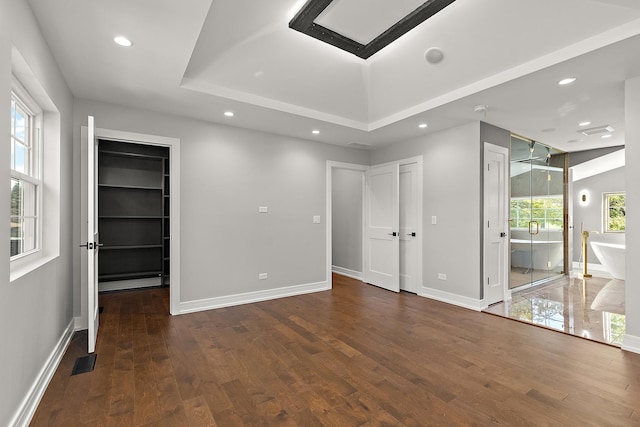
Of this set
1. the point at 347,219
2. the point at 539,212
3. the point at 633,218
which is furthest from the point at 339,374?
the point at 539,212

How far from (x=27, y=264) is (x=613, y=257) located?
325 inches

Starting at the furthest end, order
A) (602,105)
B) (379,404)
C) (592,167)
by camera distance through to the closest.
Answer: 1. (592,167)
2. (602,105)
3. (379,404)

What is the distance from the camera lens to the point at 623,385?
2252 mm

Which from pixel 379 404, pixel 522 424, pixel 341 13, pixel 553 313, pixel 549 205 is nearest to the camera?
pixel 522 424

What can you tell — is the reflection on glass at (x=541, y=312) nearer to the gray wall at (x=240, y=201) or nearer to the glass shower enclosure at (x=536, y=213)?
the glass shower enclosure at (x=536, y=213)

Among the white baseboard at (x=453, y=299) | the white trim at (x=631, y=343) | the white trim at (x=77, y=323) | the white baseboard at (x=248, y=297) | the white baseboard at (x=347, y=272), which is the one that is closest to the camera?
the white trim at (x=631, y=343)

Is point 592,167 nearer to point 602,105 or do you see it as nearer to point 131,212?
point 602,105

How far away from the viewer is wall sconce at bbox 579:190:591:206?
6.73m

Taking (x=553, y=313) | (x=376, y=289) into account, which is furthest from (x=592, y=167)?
(x=376, y=289)

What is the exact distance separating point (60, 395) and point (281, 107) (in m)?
3.30

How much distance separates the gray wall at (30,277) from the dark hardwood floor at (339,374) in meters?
0.30

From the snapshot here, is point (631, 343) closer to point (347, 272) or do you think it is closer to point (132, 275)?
point (347, 272)

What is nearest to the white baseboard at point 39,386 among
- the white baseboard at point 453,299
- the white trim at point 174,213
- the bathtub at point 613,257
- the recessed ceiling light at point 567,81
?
the white trim at point 174,213

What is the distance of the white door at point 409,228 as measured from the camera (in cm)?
495
